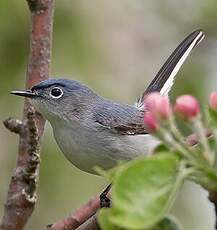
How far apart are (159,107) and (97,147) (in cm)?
224

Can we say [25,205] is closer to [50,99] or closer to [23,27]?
[50,99]

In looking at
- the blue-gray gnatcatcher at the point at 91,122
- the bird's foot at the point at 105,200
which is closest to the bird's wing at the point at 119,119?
the blue-gray gnatcatcher at the point at 91,122

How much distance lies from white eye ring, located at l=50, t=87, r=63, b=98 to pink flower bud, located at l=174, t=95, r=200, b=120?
2533 mm

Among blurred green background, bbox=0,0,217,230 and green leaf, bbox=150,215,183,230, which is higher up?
green leaf, bbox=150,215,183,230

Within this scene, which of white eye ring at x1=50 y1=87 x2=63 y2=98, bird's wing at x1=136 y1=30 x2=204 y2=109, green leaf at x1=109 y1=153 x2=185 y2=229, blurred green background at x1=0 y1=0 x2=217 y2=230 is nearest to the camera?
Result: green leaf at x1=109 y1=153 x2=185 y2=229

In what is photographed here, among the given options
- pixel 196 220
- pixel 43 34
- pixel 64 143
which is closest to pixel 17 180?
pixel 43 34

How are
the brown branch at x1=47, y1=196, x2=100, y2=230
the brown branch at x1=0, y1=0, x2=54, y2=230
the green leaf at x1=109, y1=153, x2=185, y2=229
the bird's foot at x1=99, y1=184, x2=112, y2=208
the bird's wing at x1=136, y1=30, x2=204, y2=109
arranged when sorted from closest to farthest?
the green leaf at x1=109, y1=153, x2=185, y2=229 < the brown branch at x1=0, y1=0, x2=54, y2=230 < the brown branch at x1=47, y1=196, x2=100, y2=230 < the bird's foot at x1=99, y1=184, x2=112, y2=208 < the bird's wing at x1=136, y1=30, x2=204, y2=109

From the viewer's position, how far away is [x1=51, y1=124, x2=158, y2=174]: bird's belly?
321 centimetres

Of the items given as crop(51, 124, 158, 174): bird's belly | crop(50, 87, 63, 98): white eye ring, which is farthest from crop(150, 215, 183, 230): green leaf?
crop(50, 87, 63, 98): white eye ring

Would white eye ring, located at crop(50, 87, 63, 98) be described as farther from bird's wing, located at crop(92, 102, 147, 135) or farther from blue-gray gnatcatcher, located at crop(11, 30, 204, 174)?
bird's wing, located at crop(92, 102, 147, 135)

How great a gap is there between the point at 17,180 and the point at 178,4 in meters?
2.30

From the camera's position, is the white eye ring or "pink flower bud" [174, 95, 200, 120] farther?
the white eye ring

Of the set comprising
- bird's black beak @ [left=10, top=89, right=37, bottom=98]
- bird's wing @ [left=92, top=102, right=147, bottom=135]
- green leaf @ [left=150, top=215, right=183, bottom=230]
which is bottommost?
bird's wing @ [left=92, top=102, right=147, bottom=135]

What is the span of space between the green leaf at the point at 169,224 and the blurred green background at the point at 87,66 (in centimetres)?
254
